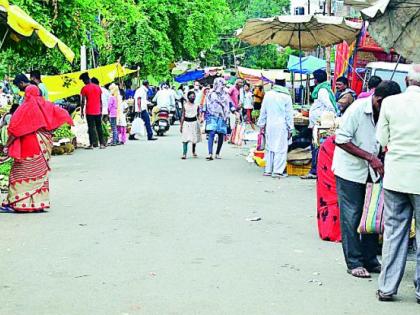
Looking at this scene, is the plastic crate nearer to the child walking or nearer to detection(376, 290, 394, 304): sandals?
the child walking

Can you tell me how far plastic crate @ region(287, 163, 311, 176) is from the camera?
1576 centimetres

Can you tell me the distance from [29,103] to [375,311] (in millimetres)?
6104

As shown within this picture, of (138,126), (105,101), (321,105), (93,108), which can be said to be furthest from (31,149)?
(138,126)

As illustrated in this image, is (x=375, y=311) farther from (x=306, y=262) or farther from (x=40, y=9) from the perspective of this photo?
(x=40, y=9)

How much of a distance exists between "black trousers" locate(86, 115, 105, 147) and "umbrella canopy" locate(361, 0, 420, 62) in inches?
518

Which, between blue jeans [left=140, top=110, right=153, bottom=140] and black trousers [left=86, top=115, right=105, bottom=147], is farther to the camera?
blue jeans [left=140, top=110, right=153, bottom=140]

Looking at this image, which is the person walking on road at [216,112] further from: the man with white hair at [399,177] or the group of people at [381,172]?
the man with white hair at [399,177]

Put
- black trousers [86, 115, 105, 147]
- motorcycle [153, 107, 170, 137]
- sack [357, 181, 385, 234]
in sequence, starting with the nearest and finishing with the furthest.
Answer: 1. sack [357, 181, 385, 234]
2. black trousers [86, 115, 105, 147]
3. motorcycle [153, 107, 170, 137]

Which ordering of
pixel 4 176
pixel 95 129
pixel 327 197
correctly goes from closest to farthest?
pixel 327 197
pixel 4 176
pixel 95 129

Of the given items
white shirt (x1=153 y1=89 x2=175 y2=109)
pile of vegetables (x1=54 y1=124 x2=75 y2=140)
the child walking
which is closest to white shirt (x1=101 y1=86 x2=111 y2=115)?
pile of vegetables (x1=54 y1=124 x2=75 y2=140)

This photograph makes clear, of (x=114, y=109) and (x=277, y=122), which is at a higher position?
(x=277, y=122)

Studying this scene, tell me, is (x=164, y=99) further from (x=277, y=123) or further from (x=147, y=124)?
(x=277, y=123)

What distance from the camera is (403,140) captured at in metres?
6.28

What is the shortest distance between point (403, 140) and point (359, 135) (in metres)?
0.97
